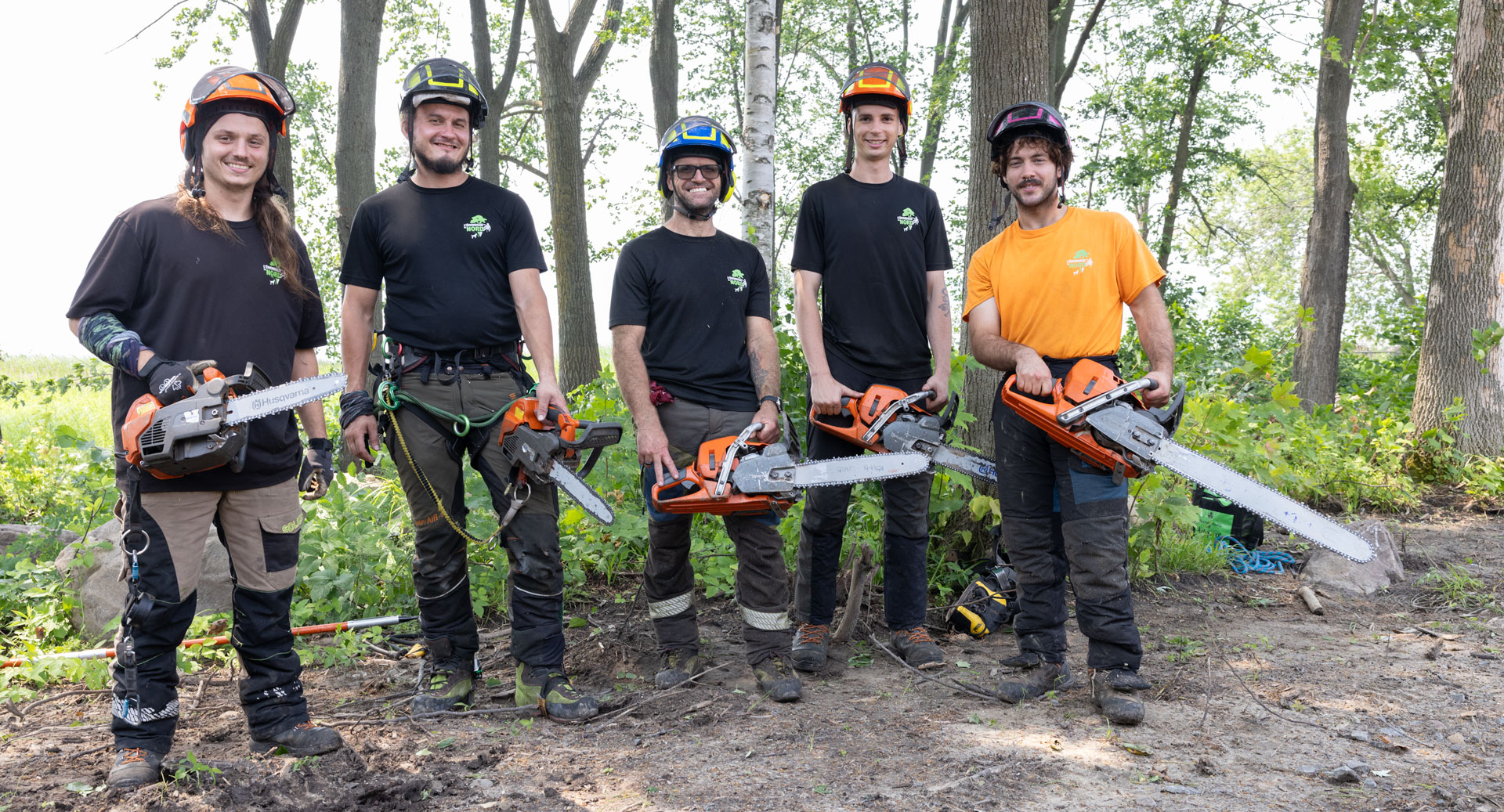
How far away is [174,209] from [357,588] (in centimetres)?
271

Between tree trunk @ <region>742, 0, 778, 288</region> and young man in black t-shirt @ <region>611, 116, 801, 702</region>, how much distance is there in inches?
87.3

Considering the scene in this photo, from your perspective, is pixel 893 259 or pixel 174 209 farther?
pixel 893 259

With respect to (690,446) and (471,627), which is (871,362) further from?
(471,627)

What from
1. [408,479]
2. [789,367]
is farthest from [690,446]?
[789,367]

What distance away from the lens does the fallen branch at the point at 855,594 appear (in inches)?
176

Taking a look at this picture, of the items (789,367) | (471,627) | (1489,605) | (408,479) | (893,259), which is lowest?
(1489,605)

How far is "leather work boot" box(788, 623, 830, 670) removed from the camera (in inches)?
165

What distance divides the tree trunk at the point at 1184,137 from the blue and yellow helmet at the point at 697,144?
58.0 ft

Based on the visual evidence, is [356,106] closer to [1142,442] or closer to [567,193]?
[567,193]

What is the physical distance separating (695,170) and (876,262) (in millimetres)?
930

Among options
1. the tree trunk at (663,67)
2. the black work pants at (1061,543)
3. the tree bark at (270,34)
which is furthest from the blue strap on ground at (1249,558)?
the tree bark at (270,34)

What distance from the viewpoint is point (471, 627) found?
4.00 metres

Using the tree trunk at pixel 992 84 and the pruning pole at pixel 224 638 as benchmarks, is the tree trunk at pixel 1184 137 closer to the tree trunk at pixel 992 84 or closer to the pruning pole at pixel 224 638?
the tree trunk at pixel 992 84

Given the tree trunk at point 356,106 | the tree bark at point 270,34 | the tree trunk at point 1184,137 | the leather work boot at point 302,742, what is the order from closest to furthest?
the leather work boot at point 302,742 < the tree trunk at point 356,106 < the tree bark at point 270,34 < the tree trunk at point 1184,137
